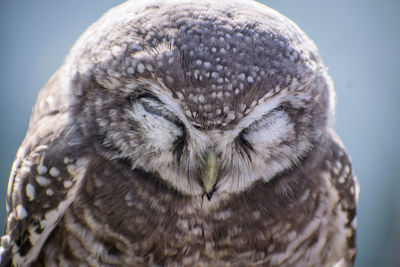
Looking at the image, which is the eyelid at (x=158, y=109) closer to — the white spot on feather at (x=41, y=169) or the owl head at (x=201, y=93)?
the owl head at (x=201, y=93)

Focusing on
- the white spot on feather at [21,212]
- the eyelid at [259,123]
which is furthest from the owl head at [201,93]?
the white spot on feather at [21,212]

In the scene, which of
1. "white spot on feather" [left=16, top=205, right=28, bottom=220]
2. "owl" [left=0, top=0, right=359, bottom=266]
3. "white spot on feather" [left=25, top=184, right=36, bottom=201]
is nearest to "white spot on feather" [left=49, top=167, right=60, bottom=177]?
"owl" [left=0, top=0, right=359, bottom=266]

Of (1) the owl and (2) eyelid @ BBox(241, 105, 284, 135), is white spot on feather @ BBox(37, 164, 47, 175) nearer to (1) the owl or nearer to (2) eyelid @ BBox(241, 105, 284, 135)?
(1) the owl

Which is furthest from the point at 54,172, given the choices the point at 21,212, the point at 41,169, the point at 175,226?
the point at 175,226

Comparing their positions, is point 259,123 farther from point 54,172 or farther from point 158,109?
point 54,172

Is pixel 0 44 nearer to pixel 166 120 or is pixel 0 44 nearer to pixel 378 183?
pixel 166 120

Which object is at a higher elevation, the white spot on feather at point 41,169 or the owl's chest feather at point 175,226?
the white spot on feather at point 41,169
